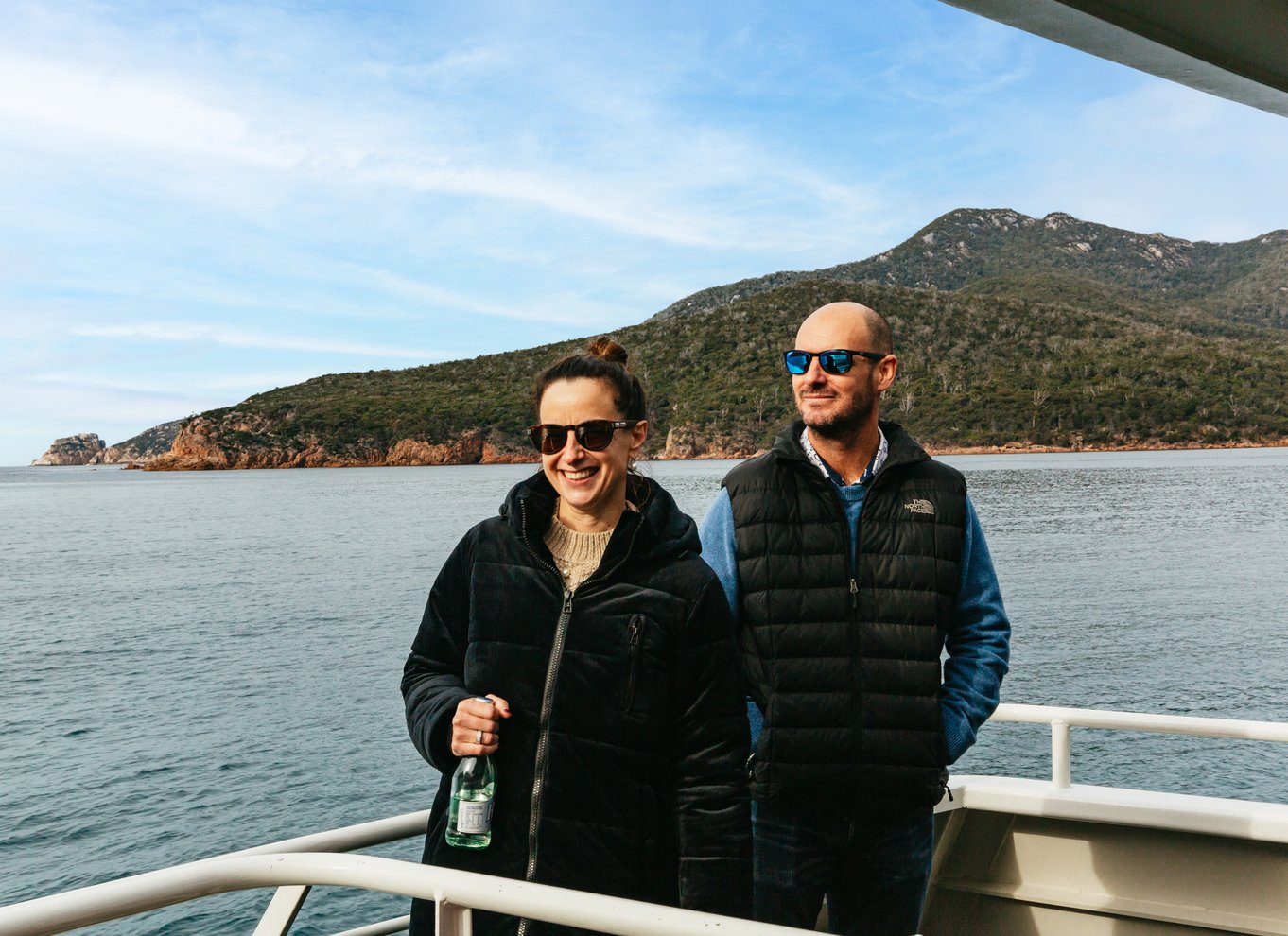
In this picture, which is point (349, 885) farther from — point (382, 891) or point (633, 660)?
point (633, 660)

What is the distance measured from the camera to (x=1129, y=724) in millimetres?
2529

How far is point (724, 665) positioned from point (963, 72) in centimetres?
8678

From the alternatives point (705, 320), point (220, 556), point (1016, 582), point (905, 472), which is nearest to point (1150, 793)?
point (905, 472)

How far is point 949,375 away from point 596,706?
222 feet

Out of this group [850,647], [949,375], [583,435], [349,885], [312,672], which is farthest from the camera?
[949,375]

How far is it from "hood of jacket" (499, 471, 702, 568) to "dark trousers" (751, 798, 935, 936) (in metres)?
0.60

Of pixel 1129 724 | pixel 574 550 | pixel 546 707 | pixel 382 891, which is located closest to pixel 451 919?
pixel 382 891

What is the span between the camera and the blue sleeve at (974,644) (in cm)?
189

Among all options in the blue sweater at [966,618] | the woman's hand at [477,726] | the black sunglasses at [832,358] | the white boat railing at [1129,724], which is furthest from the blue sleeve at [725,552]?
the white boat railing at [1129,724]

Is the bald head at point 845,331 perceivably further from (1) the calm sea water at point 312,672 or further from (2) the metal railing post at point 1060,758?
(1) the calm sea water at point 312,672

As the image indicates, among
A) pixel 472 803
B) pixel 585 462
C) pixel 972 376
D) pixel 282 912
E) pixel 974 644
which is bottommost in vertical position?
pixel 282 912

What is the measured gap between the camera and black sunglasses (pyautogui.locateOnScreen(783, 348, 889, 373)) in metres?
1.91

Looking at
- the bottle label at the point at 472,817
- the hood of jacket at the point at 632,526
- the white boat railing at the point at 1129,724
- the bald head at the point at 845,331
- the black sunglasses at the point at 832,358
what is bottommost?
the white boat railing at the point at 1129,724

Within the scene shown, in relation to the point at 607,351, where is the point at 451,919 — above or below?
below
